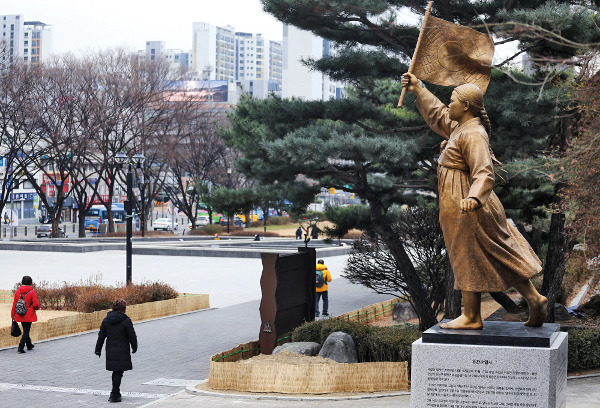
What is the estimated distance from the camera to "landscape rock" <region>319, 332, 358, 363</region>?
41.7ft

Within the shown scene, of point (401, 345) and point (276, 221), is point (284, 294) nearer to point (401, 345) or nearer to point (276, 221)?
point (401, 345)

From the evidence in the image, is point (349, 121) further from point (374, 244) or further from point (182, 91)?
point (182, 91)

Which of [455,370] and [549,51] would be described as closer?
[455,370]

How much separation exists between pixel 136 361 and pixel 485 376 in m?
8.68

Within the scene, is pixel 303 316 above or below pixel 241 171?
below

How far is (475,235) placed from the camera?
7684 mm

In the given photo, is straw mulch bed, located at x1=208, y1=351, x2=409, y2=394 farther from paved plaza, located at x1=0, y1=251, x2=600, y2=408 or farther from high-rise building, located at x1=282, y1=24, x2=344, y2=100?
high-rise building, located at x1=282, y1=24, x2=344, y2=100

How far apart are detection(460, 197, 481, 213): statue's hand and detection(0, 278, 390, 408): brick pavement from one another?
631cm

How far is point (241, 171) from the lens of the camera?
57.0 ft

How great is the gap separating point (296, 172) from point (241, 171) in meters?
1.63

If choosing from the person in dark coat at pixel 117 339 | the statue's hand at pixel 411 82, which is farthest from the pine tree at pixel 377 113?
the statue's hand at pixel 411 82

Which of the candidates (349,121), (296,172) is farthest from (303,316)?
(349,121)

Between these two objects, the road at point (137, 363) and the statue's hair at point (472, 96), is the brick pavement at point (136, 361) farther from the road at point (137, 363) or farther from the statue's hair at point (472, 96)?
the statue's hair at point (472, 96)

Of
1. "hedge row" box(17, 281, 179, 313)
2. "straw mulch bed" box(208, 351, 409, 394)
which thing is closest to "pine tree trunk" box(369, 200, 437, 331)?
"straw mulch bed" box(208, 351, 409, 394)
